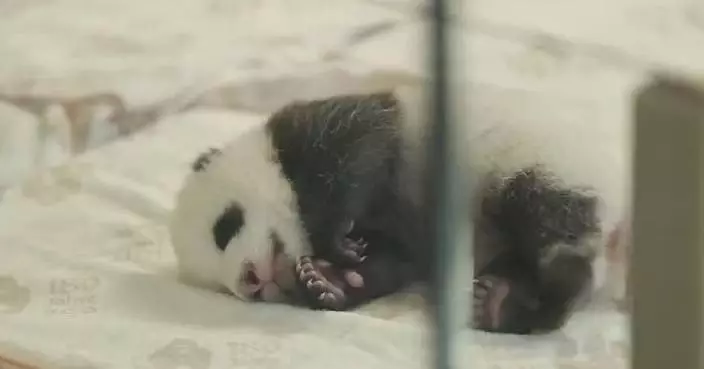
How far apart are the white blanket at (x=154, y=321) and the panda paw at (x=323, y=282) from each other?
0.5 inches

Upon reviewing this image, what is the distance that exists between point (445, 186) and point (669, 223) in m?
0.11

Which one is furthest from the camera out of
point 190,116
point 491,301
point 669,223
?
point 190,116

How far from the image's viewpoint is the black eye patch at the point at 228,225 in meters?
0.91

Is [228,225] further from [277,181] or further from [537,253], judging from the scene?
[537,253]

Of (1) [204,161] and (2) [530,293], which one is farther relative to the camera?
(1) [204,161]

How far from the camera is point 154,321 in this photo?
90 centimetres

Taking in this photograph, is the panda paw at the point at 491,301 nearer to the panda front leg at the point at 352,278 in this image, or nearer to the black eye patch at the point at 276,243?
the panda front leg at the point at 352,278

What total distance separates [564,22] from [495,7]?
0.10 m

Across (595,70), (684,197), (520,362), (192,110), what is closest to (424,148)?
(684,197)

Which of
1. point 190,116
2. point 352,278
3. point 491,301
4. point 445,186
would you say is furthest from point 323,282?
point 190,116

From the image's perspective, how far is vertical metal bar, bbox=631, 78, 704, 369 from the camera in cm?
53

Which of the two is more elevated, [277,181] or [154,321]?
[277,181]

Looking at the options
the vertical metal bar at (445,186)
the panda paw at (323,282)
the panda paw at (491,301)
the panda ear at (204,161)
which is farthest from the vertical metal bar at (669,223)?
the panda ear at (204,161)

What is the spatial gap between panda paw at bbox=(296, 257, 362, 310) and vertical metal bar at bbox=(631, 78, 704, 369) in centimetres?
36
